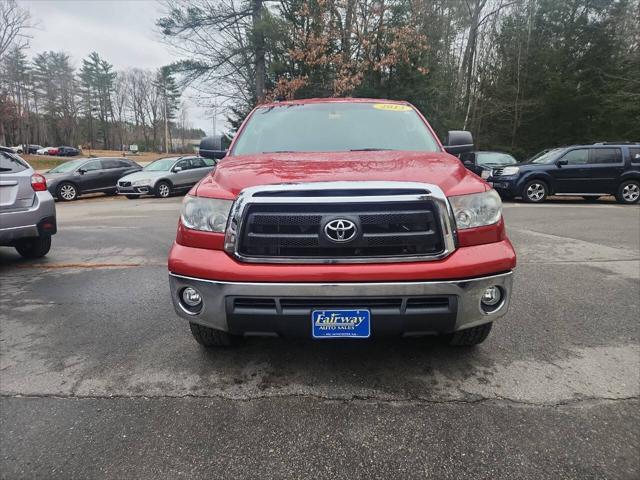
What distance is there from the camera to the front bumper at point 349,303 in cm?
210

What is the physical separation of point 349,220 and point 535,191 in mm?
11847

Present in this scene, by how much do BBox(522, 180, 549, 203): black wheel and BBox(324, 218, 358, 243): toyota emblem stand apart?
1158cm

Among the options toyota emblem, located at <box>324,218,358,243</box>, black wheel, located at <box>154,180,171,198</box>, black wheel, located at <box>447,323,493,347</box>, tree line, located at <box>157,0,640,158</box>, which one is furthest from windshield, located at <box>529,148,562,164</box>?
black wheel, located at <box>154,180,171,198</box>

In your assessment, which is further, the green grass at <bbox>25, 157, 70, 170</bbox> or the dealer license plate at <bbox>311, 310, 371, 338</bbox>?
the green grass at <bbox>25, 157, 70, 170</bbox>

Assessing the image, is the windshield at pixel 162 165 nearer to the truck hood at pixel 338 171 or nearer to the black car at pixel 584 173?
the black car at pixel 584 173

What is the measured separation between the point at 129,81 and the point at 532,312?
94974 millimetres

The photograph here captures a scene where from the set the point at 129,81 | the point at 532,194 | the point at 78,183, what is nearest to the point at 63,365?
the point at 532,194

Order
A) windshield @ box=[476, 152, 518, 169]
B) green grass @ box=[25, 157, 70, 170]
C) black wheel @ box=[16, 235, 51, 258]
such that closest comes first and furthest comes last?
black wheel @ box=[16, 235, 51, 258]
windshield @ box=[476, 152, 518, 169]
green grass @ box=[25, 157, 70, 170]

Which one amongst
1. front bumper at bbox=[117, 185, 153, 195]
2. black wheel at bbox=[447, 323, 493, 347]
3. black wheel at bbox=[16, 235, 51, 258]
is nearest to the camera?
black wheel at bbox=[447, 323, 493, 347]

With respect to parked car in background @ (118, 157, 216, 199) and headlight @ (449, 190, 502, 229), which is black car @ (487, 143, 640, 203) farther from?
headlight @ (449, 190, 502, 229)

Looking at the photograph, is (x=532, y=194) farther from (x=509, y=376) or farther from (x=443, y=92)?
(x=509, y=376)

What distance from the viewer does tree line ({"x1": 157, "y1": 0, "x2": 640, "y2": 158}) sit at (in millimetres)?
17328

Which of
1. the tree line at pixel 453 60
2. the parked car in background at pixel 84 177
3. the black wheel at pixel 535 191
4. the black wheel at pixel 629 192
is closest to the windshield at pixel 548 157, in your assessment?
the black wheel at pixel 535 191

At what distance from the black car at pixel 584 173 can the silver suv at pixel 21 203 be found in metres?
11.6
